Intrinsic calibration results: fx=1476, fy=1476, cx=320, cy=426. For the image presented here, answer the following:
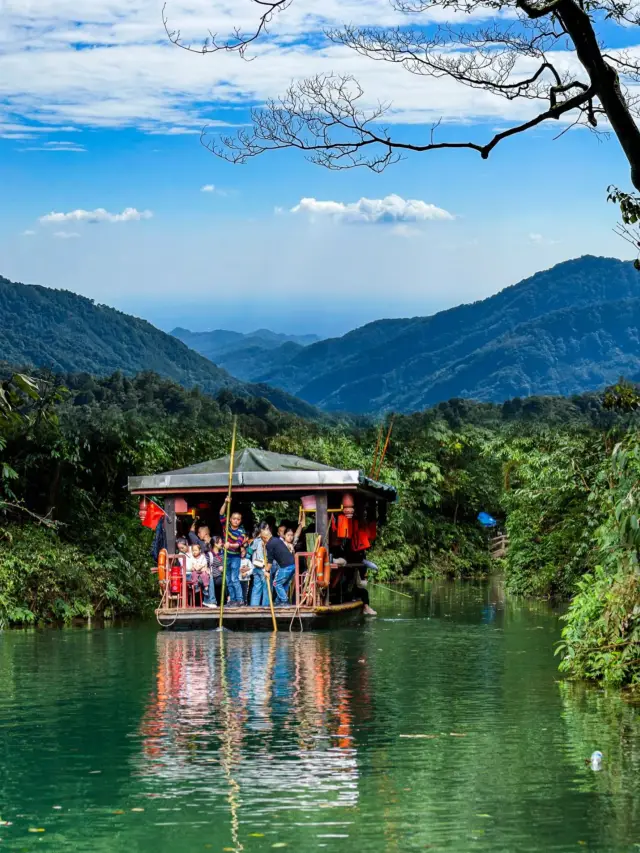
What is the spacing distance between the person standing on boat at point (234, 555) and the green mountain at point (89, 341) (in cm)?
6366

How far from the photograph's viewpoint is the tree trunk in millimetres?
13320

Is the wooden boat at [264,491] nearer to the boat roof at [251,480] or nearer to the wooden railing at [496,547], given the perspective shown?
the boat roof at [251,480]

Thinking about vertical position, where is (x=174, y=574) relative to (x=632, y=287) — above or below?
below

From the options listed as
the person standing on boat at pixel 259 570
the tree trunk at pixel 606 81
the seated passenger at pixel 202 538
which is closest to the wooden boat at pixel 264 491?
the seated passenger at pixel 202 538

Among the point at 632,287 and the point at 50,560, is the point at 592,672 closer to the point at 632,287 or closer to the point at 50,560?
the point at 50,560

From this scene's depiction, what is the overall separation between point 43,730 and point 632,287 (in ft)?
566

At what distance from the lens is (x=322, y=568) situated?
907 inches

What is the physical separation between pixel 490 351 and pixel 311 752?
146m

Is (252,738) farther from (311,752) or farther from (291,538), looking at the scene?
(291,538)

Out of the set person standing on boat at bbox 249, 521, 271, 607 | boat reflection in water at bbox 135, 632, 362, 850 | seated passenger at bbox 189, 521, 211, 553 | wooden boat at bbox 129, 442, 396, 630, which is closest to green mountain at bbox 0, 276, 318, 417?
seated passenger at bbox 189, 521, 211, 553

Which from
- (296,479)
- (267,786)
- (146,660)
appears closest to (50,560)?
(296,479)

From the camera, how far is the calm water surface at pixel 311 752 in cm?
848

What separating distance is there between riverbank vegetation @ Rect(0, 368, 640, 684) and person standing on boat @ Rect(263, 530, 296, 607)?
3.92 m

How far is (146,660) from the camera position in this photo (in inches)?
722
